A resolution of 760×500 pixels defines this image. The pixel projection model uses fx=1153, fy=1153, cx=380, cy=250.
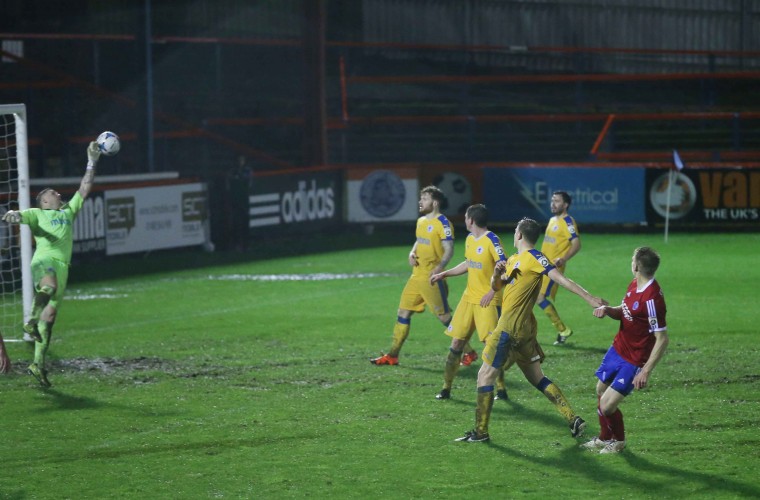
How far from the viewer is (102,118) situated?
31984 mm

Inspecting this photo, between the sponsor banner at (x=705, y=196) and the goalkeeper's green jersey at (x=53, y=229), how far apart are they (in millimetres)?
16415

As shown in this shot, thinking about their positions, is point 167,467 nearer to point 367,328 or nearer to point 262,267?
point 367,328

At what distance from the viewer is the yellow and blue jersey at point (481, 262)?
11812 mm

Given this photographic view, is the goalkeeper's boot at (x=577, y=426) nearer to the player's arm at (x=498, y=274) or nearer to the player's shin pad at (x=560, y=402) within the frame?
the player's shin pad at (x=560, y=402)

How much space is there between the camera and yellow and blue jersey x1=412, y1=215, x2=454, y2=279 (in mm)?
13898

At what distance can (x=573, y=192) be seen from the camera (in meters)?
28.3

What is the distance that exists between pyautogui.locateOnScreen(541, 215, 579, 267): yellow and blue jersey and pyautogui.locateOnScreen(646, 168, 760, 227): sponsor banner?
11.5 metres

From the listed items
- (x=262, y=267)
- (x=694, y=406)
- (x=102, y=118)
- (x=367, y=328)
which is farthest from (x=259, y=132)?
(x=694, y=406)

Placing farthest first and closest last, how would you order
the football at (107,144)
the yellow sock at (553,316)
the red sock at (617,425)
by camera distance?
the yellow sock at (553,316) → the football at (107,144) → the red sock at (617,425)

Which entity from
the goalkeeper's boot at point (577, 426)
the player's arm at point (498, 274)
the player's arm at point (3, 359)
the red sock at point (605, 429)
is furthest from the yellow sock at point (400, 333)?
the player's arm at point (3, 359)

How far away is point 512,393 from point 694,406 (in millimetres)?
1945

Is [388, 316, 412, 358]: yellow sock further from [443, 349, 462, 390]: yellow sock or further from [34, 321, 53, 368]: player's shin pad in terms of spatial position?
[34, 321, 53, 368]: player's shin pad

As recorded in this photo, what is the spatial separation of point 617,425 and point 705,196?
18282 millimetres

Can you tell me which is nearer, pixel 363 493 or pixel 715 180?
pixel 363 493
